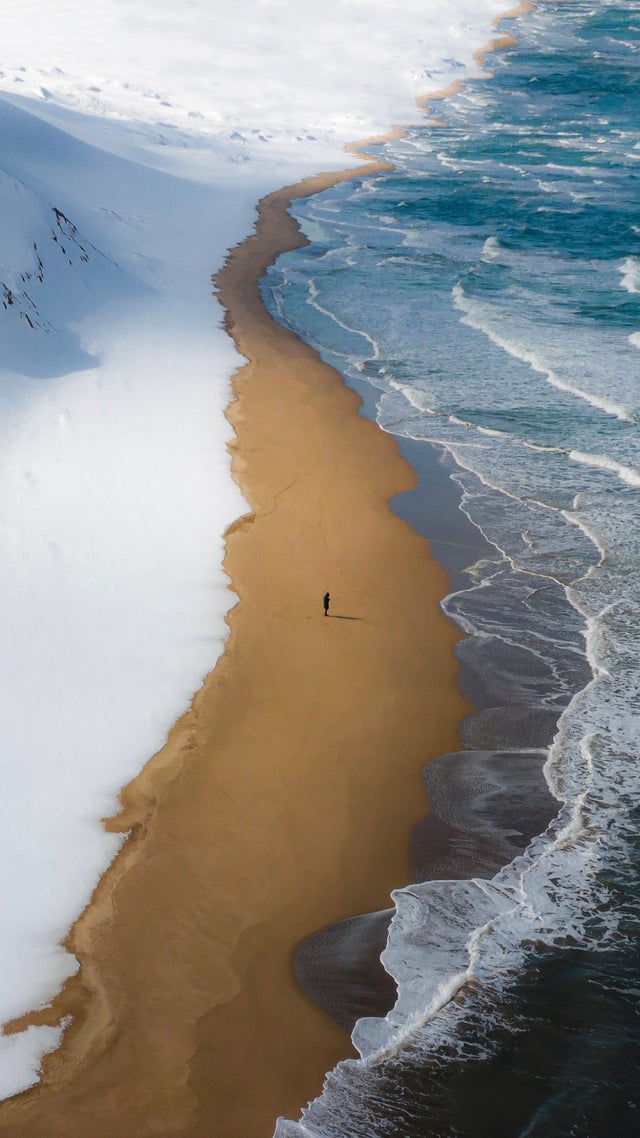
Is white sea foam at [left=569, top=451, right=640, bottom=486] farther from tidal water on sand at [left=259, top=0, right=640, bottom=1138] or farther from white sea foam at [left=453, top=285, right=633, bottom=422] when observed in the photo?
white sea foam at [left=453, top=285, right=633, bottom=422]

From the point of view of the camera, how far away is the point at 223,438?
34.2 feet

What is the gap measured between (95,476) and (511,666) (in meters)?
4.33

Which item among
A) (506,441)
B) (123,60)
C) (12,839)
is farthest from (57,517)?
(123,60)

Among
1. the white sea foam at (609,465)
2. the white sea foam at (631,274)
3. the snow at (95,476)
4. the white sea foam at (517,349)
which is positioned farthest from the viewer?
the white sea foam at (631,274)

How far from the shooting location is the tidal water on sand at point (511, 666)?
4.29 metres

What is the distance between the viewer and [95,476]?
9023 millimetres

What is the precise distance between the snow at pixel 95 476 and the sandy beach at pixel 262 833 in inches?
8.2

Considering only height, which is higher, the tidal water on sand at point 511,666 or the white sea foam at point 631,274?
the white sea foam at point 631,274

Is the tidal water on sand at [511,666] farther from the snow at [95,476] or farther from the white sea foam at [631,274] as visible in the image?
the snow at [95,476]

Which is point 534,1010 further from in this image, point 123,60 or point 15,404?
point 123,60

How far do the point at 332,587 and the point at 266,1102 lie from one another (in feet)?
14.6

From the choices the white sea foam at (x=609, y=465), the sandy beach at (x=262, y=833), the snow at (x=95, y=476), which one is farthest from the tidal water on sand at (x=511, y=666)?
the snow at (x=95, y=476)

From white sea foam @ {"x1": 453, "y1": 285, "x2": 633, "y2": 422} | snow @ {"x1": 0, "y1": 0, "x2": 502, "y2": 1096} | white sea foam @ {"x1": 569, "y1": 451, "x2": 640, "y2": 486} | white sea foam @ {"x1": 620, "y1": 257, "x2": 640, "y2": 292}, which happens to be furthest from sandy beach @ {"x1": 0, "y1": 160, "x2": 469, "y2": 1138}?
white sea foam @ {"x1": 620, "y1": 257, "x2": 640, "y2": 292}

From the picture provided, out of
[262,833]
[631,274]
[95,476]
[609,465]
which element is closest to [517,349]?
[609,465]
